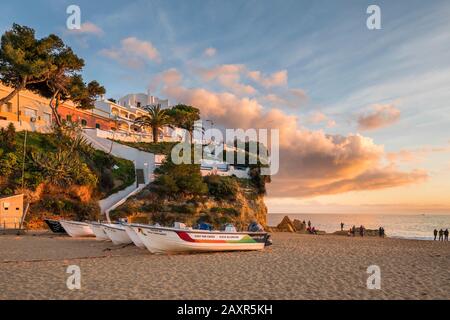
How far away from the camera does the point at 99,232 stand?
86.8ft

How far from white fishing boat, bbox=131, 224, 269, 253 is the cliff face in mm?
21104

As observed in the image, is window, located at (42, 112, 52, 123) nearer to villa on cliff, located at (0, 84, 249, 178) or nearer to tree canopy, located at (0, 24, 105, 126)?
villa on cliff, located at (0, 84, 249, 178)

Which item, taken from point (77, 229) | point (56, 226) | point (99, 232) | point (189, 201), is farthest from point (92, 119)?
point (99, 232)

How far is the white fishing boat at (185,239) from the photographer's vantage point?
59.2ft

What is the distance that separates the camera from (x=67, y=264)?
1527cm

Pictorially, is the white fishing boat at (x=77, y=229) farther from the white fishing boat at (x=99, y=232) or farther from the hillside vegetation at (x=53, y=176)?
the hillside vegetation at (x=53, y=176)

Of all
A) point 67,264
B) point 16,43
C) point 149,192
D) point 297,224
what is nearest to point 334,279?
point 67,264

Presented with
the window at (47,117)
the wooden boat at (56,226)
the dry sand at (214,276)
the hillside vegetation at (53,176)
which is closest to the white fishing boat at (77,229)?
the wooden boat at (56,226)

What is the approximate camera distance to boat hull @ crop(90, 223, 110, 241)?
2597 cm

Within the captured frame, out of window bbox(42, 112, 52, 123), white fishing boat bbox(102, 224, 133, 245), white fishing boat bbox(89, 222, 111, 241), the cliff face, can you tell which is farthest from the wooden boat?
window bbox(42, 112, 52, 123)

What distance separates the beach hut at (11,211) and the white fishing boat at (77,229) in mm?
4779

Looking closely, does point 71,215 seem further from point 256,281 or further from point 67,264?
point 256,281

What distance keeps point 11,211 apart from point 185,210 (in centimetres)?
1778
